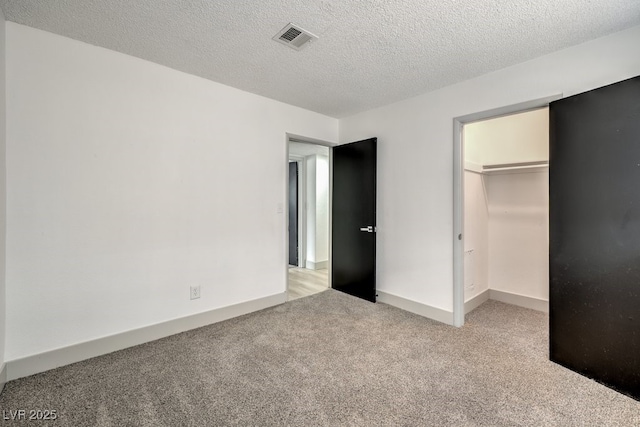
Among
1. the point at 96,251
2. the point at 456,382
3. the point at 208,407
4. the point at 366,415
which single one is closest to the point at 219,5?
the point at 96,251

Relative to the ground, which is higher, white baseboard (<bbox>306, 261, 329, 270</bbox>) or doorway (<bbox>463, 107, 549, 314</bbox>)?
doorway (<bbox>463, 107, 549, 314</bbox>)

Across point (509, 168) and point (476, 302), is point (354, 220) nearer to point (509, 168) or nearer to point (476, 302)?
point (476, 302)

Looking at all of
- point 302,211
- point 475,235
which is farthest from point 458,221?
point 302,211

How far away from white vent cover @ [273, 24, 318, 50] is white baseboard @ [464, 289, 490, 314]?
3.03 metres

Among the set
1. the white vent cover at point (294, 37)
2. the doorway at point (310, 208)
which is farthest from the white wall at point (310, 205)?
the white vent cover at point (294, 37)

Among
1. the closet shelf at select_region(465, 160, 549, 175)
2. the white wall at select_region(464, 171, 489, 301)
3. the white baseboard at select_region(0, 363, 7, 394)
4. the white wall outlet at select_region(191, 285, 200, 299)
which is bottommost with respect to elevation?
the white baseboard at select_region(0, 363, 7, 394)

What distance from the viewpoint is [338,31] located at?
2.01m

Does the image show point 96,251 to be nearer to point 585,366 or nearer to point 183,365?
point 183,365

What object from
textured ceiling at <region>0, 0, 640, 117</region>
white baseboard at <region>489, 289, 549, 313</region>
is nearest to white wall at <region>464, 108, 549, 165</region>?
textured ceiling at <region>0, 0, 640, 117</region>

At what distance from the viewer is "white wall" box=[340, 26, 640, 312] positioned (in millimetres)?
2115

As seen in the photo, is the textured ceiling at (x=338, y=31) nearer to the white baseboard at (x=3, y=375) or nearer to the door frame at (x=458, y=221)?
the door frame at (x=458, y=221)

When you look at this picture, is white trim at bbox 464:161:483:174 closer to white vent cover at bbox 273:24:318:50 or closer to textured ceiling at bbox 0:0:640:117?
textured ceiling at bbox 0:0:640:117

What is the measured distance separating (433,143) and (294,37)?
1.80m

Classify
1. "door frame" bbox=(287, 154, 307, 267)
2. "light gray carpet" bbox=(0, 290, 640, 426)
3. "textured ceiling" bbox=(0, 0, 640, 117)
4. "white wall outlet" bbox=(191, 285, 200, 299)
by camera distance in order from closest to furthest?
"light gray carpet" bbox=(0, 290, 640, 426) → "textured ceiling" bbox=(0, 0, 640, 117) → "white wall outlet" bbox=(191, 285, 200, 299) → "door frame" bbox=(287, 154, 307, 267)
